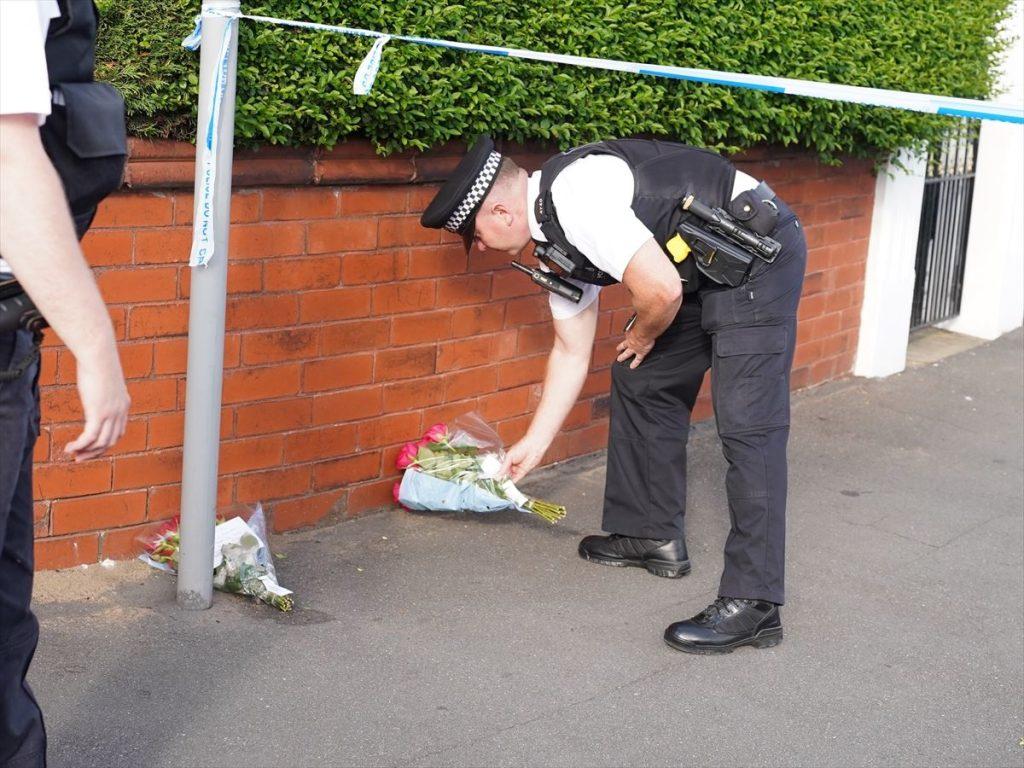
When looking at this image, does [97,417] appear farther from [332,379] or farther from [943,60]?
[943,60]

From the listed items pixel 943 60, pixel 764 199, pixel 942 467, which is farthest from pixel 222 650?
pixel 943 60

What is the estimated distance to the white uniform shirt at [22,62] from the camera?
202 cm

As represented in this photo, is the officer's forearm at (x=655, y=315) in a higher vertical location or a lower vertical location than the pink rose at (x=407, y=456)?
higher

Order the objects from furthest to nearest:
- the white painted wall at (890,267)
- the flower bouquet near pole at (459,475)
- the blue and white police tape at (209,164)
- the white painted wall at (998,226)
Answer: the white painted wall at (998,226), the white painted wall at (890,267), the flower bouquet near pole at (459,475), the blue and white police tape at (209,164)

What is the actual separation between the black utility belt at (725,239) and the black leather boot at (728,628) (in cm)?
99

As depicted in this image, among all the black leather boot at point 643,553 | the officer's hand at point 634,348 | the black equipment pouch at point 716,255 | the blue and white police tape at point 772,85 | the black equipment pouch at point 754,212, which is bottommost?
the black leather boot at point 643,553

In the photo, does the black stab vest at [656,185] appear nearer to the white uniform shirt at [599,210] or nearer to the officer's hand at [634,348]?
the white uniform shirt at [599,210]

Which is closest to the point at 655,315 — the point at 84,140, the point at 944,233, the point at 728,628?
the point at 728,628

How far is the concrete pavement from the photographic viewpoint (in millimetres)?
3438

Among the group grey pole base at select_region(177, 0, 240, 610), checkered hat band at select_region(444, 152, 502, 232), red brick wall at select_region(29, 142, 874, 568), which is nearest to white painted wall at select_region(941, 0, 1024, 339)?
red brick wall at select_region(29, 142, 874, 568)

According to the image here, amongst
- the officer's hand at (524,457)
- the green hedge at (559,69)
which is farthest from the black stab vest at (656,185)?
the green hedge at (559,69)

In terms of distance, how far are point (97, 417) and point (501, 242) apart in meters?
2.06

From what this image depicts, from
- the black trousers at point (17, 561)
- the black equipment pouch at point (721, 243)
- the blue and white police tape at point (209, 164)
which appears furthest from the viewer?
the black equipment pouch at point (721, 243)

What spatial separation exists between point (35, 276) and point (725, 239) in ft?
7.83
